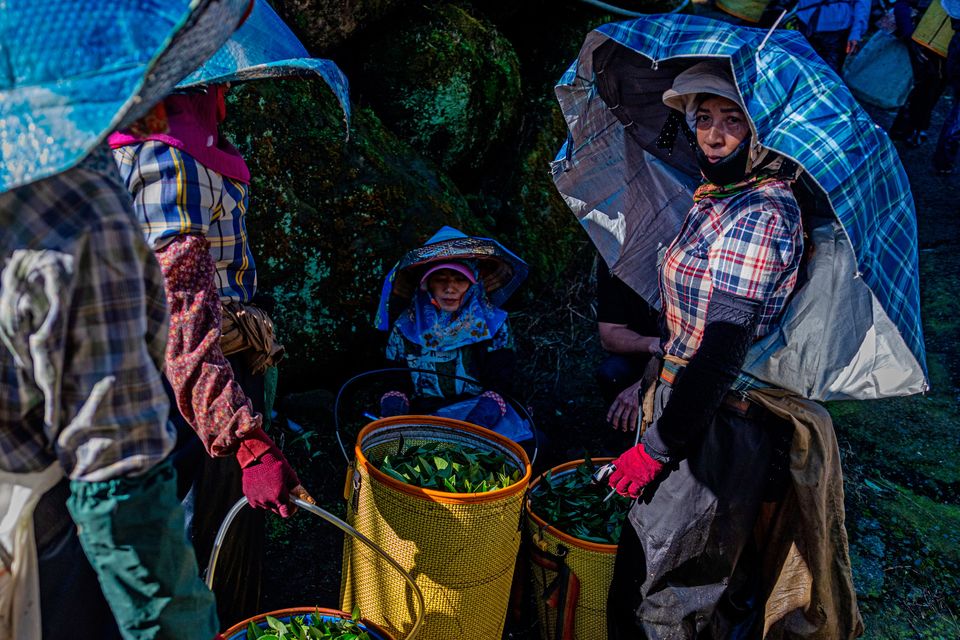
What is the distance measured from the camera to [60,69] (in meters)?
1.09

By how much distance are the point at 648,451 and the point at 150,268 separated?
1631 millimetres

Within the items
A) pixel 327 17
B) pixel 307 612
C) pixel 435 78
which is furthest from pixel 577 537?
pixel 327 17

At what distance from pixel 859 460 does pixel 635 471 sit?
8.27 ft

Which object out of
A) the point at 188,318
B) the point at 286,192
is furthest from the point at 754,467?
the point at 286,192

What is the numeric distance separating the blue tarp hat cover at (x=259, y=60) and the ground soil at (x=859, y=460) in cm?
194

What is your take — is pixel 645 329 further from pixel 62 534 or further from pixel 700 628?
pixel 62 534

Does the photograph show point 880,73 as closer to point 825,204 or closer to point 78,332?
point 825,204

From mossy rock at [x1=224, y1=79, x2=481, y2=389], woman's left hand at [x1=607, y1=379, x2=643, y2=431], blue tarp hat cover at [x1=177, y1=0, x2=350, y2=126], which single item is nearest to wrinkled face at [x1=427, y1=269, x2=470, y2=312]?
mossy rock at [x1=224, y1=79, x2=481, y2=389]

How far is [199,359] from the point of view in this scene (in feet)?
6.11

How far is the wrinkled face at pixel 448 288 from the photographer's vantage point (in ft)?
12.0

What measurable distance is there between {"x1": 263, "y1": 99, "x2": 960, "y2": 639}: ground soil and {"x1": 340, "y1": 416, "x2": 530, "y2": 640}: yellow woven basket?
610 mm

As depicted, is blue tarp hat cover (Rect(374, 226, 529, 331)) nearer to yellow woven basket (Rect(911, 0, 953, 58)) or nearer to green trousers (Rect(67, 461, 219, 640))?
green trousers (Rect(67, 461, 219, 640))

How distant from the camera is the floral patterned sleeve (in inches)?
72.9

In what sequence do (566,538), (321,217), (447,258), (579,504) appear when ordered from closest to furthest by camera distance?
(566,538) < (579,504) < (447,258) < (321,217)
